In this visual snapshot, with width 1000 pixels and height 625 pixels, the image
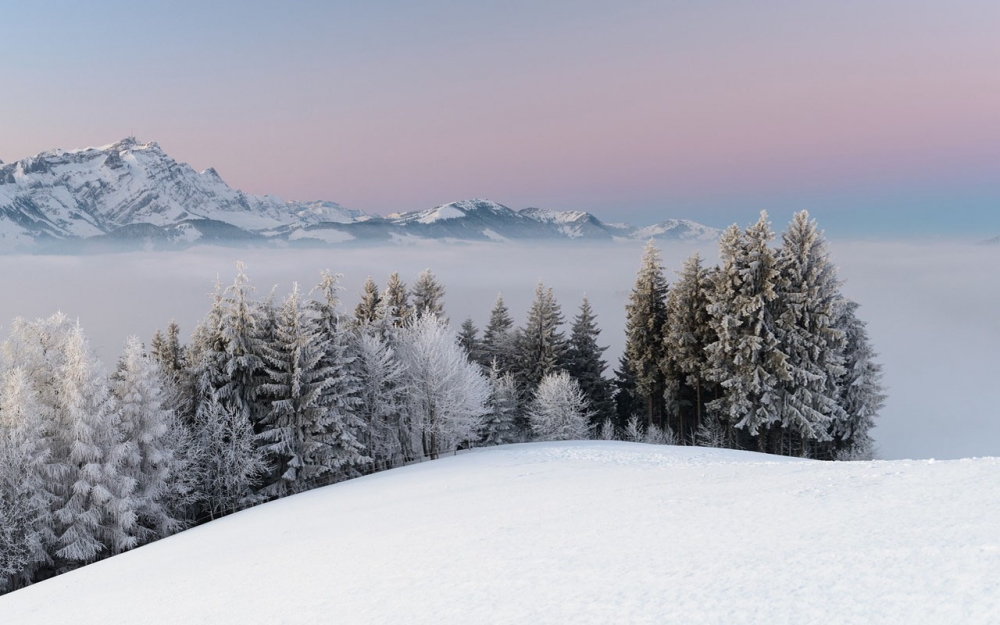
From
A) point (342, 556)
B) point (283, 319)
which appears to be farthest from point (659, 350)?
point (342, 556)

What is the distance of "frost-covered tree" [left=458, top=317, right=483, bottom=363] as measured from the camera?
5650cm

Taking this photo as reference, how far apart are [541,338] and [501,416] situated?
31.0 ft

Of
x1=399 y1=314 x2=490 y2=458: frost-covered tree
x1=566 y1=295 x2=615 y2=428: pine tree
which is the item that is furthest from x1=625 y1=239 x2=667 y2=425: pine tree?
x1=399 y1=314 x2=490 y2=458: frost-covered tree

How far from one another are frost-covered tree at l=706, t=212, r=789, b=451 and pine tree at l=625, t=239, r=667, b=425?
6.04 metres

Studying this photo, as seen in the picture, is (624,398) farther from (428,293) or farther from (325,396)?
(325,396)

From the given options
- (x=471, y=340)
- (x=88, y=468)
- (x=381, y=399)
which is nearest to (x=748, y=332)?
(x=381, y=399)

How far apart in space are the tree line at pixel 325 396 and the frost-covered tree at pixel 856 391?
0.11m

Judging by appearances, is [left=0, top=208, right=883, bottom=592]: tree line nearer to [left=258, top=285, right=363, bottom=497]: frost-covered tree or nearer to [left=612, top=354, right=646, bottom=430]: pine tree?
[left=258, top=285, right=363, bottom=497]: frost-covered tree

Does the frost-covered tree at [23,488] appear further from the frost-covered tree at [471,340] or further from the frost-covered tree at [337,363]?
the frost-covered tree at [471,340]

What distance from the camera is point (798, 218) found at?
34.2 meters

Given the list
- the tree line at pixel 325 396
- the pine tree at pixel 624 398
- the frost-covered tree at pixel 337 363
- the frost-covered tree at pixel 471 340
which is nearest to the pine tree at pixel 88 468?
the tree line at pixel 325 396

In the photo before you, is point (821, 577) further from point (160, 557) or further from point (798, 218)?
point (798, 218)

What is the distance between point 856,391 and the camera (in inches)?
1368

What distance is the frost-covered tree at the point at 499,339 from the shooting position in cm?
5384
